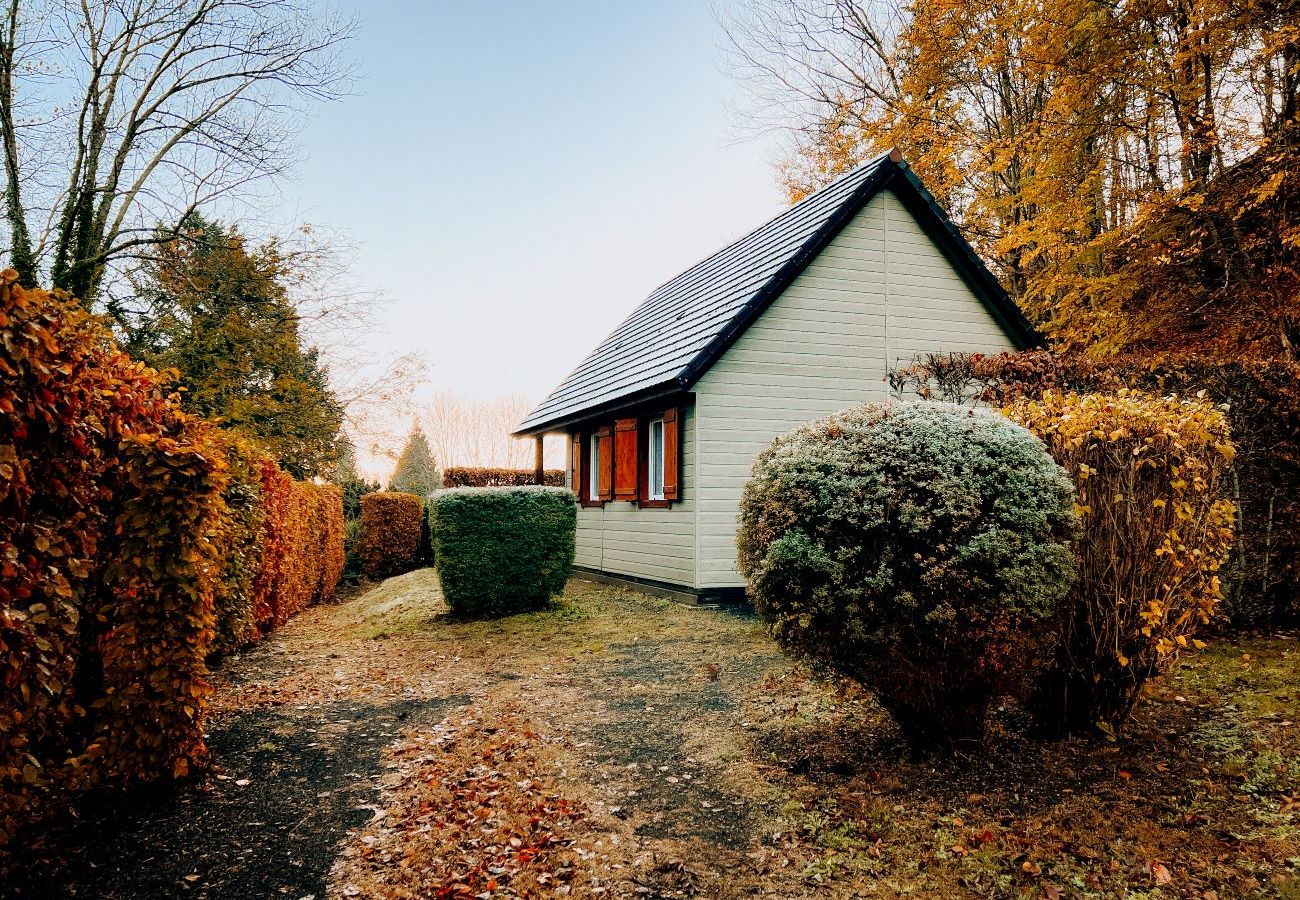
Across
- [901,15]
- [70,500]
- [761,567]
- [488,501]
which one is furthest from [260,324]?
[901,15]

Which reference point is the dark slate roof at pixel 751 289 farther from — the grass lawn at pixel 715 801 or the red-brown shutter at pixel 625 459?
the grass lawn at pixel 715 801

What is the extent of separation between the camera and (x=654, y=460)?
13.1m

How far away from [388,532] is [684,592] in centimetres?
1008

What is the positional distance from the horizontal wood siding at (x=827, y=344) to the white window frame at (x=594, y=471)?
451 cm

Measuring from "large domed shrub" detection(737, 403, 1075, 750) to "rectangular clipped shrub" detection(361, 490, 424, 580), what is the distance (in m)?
15.7

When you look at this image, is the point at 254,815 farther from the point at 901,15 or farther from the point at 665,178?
the point at 901,15

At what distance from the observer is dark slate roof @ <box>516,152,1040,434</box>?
11312mm

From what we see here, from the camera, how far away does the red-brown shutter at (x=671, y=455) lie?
1177 cm

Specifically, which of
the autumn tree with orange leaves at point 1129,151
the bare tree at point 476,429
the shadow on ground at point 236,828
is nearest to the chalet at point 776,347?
the autumn tree with orange leaves at point 1129,151

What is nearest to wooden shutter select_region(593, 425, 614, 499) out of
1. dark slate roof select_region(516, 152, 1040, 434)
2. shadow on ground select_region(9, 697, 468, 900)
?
dark slate roof select_region(516, 152, 1040, 434)

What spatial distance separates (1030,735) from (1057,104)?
530 inches

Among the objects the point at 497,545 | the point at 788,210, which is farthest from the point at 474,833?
the point at 788,210

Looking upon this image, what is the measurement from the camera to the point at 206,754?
458 cm

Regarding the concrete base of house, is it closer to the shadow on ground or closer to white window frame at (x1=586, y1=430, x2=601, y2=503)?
white window frame at (x1=586, y1=430, x2=601, y2=503)
